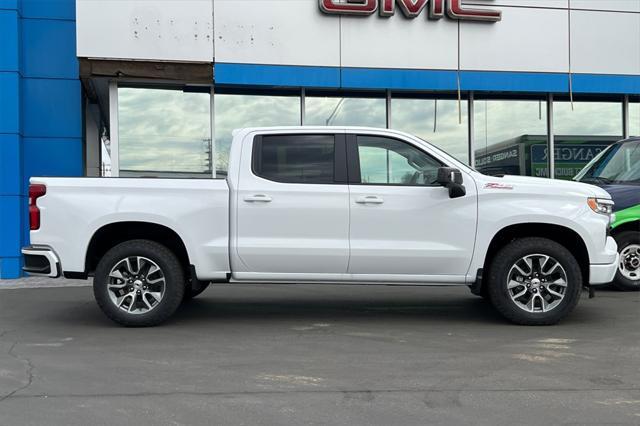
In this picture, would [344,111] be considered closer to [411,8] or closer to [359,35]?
[359,35]

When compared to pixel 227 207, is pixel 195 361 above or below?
below

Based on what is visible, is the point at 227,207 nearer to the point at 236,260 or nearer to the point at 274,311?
the point at 236,260

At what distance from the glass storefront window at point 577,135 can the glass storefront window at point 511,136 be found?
32 cm

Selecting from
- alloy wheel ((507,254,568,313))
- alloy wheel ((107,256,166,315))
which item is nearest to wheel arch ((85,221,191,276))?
alloy wheel ((107,256,166,315))

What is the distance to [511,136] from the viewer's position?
13.3m

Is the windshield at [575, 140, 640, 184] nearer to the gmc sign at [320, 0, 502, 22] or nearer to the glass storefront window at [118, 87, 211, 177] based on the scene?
the gmc sign at [320, 0, 502, 22]

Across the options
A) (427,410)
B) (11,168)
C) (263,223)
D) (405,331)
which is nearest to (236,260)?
(263,223)

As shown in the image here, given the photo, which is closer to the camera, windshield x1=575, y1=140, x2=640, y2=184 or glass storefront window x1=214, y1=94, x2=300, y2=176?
windshield x1=575, y1=140, x2=640, y2=184

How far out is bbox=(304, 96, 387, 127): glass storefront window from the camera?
12781 mm

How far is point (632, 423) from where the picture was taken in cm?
387

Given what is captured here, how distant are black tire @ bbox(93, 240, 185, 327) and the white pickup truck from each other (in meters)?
0.01

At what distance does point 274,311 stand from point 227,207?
182 cm

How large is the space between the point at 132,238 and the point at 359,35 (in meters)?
7.04

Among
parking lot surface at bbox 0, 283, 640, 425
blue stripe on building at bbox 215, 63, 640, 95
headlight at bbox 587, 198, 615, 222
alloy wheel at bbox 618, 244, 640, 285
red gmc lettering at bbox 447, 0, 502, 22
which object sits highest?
red gmc lettering at bbox 447, 0, 502, 22
